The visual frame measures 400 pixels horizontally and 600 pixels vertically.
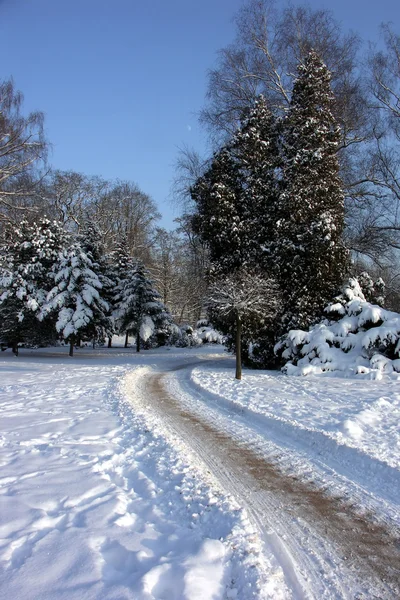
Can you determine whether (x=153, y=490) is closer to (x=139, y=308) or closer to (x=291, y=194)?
(x=291, y=194)

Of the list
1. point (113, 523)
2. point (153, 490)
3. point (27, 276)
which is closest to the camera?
point (113, 523)

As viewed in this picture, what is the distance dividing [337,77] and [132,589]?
2213 centimetres

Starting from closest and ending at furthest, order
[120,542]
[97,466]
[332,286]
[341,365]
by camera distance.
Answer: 1. [120,542]
2. [97,466]
3. [341,365]
4. [332,286]

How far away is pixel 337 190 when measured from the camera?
16.4 meters

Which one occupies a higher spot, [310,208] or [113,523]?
[310,208]

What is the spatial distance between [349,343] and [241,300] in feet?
13.4

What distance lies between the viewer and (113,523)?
343cm

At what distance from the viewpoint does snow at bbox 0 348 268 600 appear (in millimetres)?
2580

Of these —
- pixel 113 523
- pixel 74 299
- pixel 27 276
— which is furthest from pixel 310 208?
pixel 27 276

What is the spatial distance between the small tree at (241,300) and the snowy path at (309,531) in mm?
7363

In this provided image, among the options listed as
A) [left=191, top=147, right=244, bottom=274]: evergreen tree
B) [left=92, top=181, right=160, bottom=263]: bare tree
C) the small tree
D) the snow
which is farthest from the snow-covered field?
[left=92, top=181, right=160, bottom=263]: bare tree

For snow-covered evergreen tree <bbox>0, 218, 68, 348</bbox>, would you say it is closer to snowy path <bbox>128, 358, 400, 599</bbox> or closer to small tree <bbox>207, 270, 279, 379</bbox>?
small tree <bbox>207, 270, 279, 379</bbox>

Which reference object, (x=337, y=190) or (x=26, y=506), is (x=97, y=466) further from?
(x=337, y=190)

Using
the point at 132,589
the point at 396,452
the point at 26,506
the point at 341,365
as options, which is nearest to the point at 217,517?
the point at 132,589
